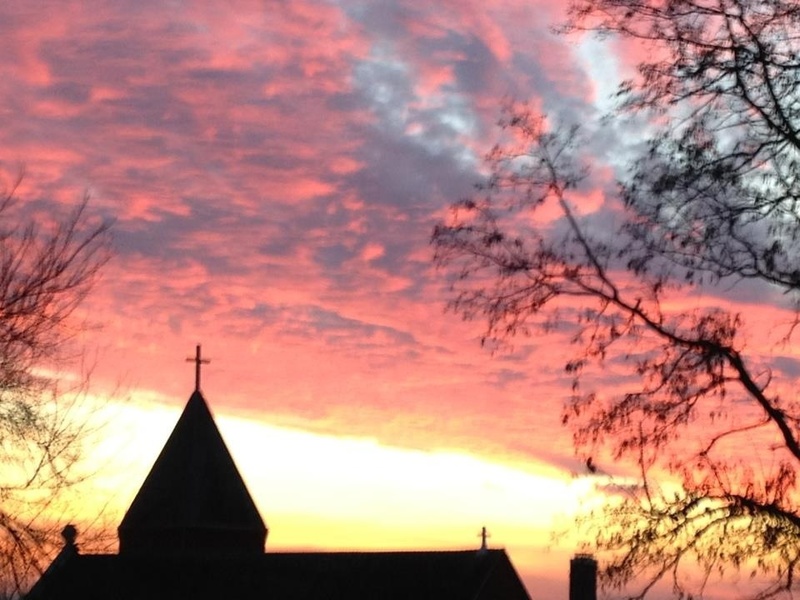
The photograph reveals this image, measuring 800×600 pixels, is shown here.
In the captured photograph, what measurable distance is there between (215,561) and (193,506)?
3.78 metres

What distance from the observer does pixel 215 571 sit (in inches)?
1874

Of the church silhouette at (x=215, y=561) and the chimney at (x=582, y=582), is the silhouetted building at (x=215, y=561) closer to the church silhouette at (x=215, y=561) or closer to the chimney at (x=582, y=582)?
the church silhouette at (x=215, y=561)

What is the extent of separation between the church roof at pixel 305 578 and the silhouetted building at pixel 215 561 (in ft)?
0.14

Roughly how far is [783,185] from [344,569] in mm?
31076

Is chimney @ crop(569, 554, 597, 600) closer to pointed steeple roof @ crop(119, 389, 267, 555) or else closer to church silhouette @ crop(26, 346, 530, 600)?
church silhouette @ crop(26, 346, 530, 600)

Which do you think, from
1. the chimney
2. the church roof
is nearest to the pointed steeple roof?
the church roof

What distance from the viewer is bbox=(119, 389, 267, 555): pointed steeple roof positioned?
51688 millimetres

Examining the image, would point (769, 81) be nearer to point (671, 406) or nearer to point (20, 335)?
point (671, 406)

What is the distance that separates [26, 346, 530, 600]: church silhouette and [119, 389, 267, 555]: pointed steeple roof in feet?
0.14

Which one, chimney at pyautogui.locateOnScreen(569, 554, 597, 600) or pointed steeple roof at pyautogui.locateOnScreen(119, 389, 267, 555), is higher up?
pointed steeple roof at pyautogui.locateOnScreen(119, 389, 267, 555)

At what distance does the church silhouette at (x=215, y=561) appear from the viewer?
43062mm

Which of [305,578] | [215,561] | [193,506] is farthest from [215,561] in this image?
[305,578]

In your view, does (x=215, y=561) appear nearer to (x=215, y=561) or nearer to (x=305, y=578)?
(x=215, y=561)

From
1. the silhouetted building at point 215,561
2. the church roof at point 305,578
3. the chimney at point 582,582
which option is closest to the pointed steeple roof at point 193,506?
the silhouetted building at point 215,561
